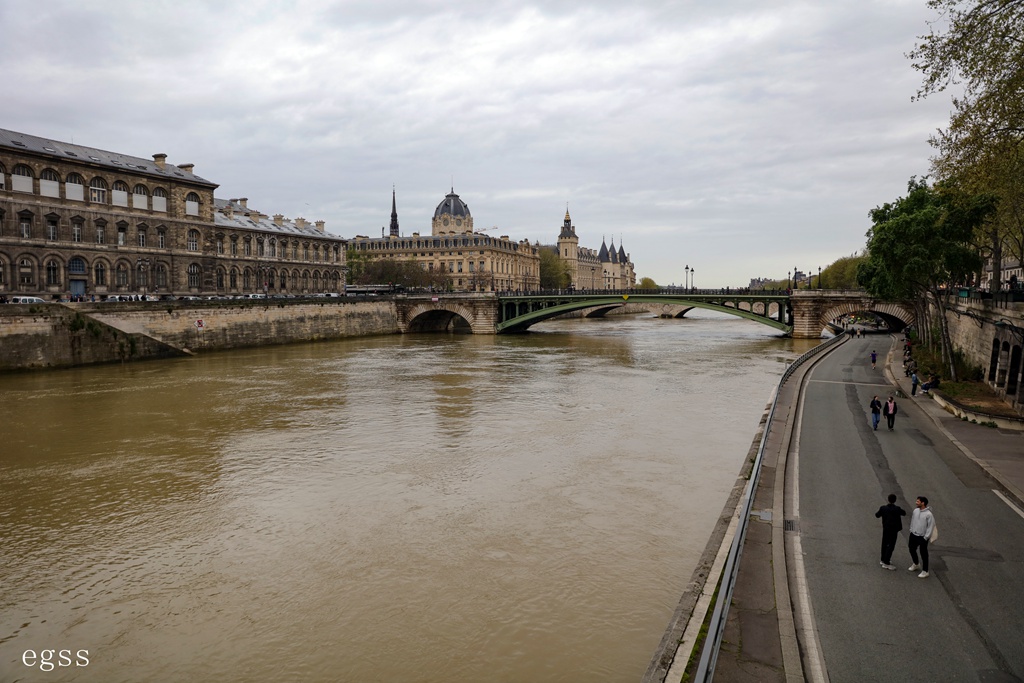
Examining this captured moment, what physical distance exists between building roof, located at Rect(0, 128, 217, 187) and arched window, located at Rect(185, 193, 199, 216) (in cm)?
139

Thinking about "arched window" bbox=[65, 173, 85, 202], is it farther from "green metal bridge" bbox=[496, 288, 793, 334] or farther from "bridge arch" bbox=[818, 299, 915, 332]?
"bridge arch" bbox=[818, 299, 915, 332]

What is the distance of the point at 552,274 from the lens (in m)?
155

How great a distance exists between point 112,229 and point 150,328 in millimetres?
11398

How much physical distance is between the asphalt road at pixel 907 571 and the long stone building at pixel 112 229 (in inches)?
2110

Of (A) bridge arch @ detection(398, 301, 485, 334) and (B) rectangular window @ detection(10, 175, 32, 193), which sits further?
(A) bridge arch @ detection(398, 301, 485, 334)

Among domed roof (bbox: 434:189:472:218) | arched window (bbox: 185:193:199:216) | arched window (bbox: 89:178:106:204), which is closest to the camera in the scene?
arched window (bbox: 89:178:106:204)

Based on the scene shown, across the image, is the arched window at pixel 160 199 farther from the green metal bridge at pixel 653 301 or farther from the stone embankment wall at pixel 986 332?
the stone embankment wall at pixel 986 332

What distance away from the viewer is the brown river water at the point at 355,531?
10.1 metres

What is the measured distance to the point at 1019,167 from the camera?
20312 mm

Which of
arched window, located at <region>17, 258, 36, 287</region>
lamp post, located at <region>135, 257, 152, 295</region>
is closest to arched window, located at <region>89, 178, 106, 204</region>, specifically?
lamp post, located at <region>135, 257, 152, 295</region>

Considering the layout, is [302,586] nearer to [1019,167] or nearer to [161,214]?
[1019,167]

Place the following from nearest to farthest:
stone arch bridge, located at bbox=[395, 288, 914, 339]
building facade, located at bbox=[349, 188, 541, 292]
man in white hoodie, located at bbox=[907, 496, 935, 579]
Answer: man in white hoodie, located at bbox=[907, 496, 935, 579]
stone arch bridge, located at bbox=[395, 288, 914, 339]
building facade, located at bbox=[349, 188, 541, 292]

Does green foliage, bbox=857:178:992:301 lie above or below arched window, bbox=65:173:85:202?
below

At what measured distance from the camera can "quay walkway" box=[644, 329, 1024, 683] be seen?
791 centimetres
